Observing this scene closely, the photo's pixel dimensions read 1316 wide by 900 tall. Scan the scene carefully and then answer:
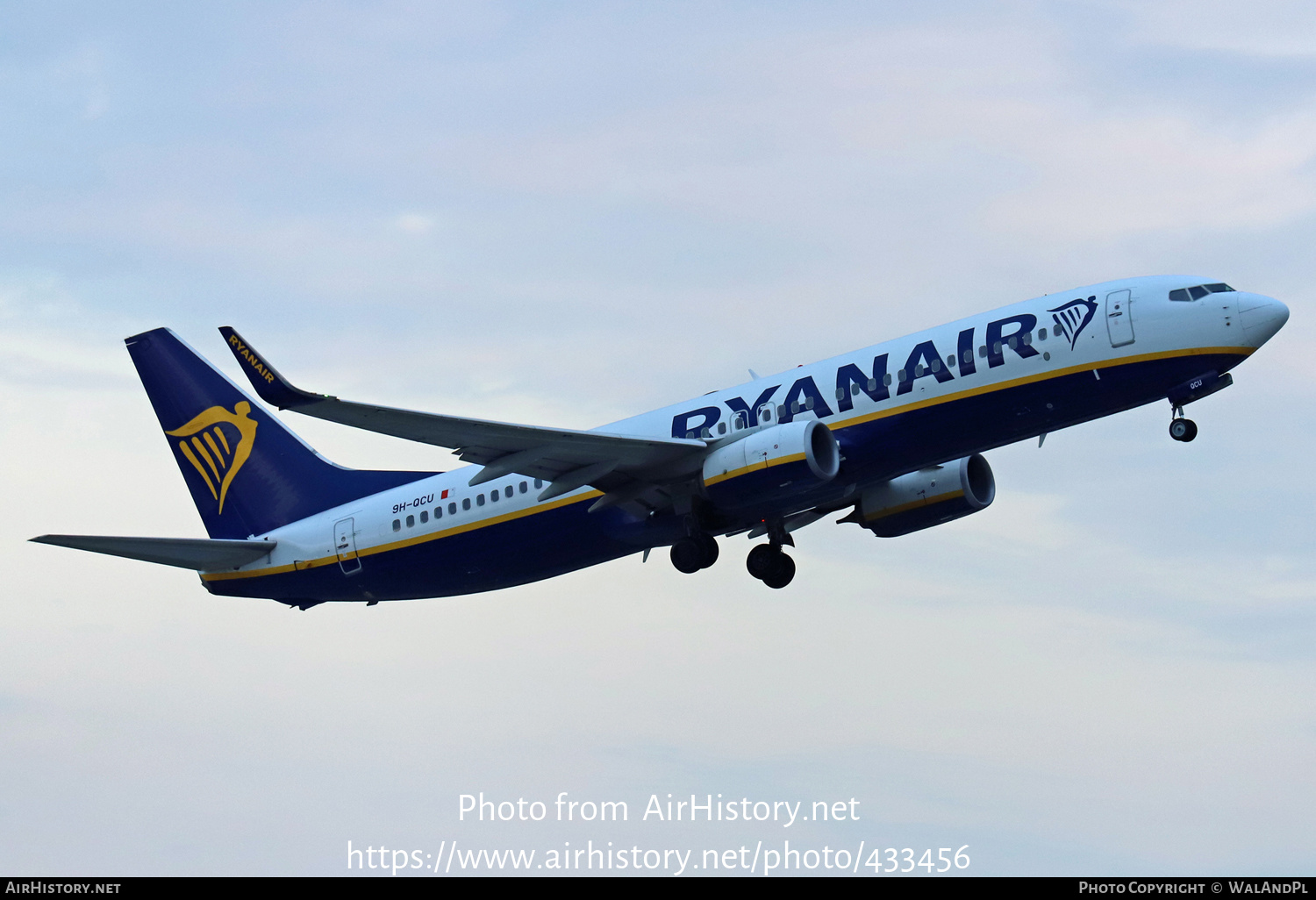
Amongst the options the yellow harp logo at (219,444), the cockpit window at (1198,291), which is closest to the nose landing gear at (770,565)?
the cockpit window at (1198,291)

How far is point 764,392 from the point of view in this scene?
33188 mm

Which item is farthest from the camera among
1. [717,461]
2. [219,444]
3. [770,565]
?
[219,444]

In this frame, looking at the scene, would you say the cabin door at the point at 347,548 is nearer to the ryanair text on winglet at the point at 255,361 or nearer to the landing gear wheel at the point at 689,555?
the landing gear wheel at the point at 689,555

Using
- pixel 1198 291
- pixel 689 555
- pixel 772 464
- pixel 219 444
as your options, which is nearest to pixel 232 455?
pixel 219 444

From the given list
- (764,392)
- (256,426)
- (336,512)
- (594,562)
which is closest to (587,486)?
(594,562)

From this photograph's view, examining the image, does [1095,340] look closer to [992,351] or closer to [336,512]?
[992,351]

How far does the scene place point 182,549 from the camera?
1451 inches

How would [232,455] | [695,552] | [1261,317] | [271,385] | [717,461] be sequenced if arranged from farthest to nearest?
[232,455], [695,552], [717,461], [1261,317], [271,385]

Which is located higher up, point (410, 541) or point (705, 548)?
point (410, 541)

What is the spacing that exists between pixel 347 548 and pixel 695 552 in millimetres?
9563

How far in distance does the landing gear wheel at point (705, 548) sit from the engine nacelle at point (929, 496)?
18.6 ft

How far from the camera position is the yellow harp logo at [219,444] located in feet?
133

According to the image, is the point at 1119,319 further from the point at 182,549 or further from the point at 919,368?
the point at 182,549

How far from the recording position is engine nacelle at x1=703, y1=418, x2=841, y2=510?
30797 mm
